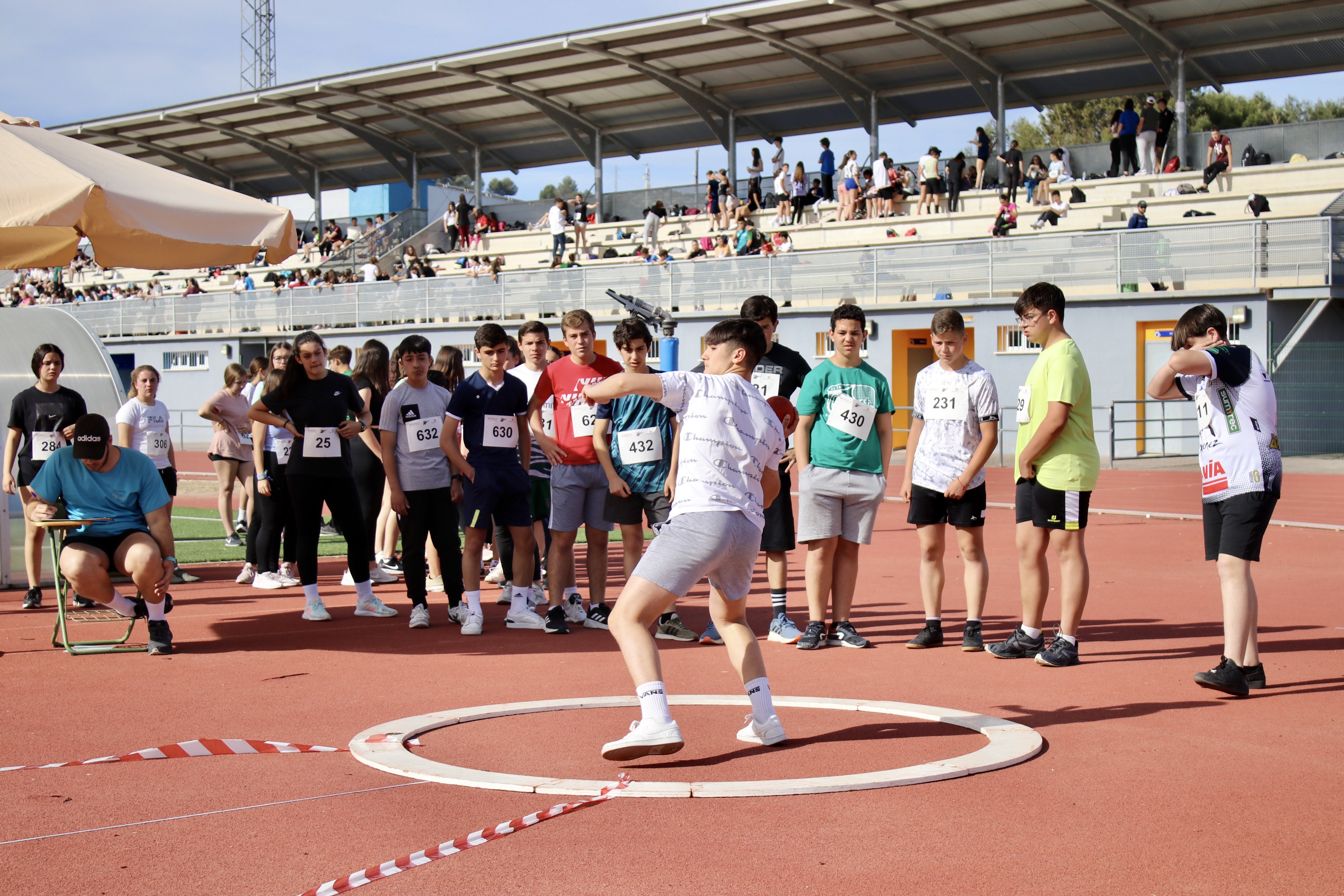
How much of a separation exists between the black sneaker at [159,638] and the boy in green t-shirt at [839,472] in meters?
4.13

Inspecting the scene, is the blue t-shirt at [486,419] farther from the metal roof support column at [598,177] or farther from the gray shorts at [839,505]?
the metal roof support column at [598,177]

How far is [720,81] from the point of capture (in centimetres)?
3791

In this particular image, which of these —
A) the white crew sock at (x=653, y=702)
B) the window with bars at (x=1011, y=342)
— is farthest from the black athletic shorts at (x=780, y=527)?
the window with bars at (x=1011, y=342)

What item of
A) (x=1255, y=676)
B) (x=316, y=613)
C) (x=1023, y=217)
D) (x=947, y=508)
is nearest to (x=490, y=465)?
(x=316, y=613)

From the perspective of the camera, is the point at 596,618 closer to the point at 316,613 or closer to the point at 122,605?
the point at 316,613

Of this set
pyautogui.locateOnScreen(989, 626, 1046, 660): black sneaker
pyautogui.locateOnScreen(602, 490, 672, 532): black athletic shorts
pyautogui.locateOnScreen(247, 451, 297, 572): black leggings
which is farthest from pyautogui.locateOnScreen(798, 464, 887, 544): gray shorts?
pyautogui.locateOnScreen(247, 451, 297, 572): black leggings

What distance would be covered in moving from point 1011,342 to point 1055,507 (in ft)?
69.4

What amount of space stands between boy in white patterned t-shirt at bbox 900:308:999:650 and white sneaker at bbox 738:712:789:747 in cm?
277

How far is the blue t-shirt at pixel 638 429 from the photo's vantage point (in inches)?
340

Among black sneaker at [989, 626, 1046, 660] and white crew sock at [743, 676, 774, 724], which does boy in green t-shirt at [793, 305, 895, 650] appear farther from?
white crew sock at [743, 676, 774, 724]

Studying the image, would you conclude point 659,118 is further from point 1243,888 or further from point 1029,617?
point 1243,888

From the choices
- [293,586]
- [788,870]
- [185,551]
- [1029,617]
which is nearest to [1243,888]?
[788,870]

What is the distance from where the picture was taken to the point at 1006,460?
26031 mm

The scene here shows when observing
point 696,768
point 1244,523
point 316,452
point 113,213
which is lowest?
point 696,768
